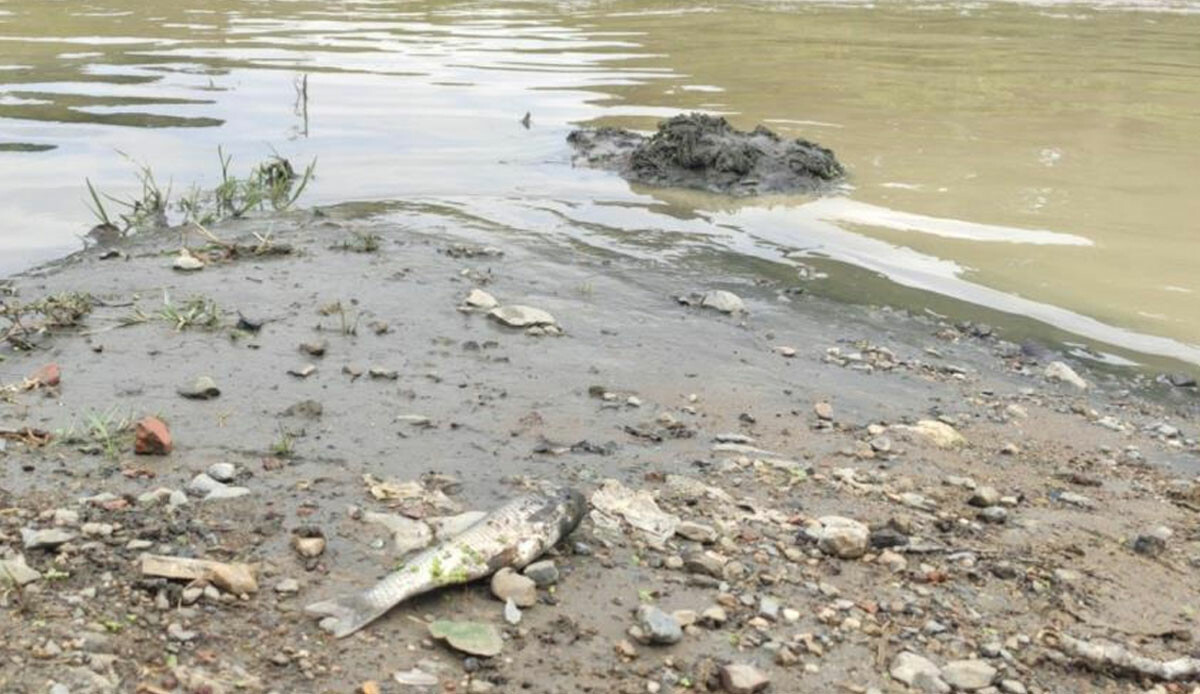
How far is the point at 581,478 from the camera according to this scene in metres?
3.87

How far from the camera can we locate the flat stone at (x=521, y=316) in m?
5.34

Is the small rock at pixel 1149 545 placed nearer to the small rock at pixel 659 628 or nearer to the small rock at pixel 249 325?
the small rock at pixel 659 628

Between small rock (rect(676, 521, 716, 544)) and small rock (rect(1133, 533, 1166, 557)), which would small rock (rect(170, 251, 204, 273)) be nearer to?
small rock (rect(676, 521, 716, 544))

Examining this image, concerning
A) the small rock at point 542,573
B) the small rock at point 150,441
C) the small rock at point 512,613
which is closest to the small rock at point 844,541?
the small rock at point 542,573

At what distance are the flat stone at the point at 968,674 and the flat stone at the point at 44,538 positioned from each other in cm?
230

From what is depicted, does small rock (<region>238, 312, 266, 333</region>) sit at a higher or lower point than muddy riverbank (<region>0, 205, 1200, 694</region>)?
higher

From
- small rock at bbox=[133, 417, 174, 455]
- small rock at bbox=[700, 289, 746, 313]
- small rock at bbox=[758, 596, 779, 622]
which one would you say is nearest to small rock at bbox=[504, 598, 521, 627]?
small rock at bbox=[758, 596, 779, 622]

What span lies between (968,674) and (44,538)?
2399mm

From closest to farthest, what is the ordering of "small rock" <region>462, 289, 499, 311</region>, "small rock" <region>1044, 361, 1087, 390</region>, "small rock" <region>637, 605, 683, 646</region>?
"small rock" <region>637, 605, 683, 646</region>
"small rock" <region>1044, 361, 1087, 390</region>
"small rock" <region>462, 289, 499, 311</region>

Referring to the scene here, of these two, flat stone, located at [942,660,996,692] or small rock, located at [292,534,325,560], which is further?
small rock, located at [292,534,325,560]

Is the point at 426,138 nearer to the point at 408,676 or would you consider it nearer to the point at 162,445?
the point at 162,445

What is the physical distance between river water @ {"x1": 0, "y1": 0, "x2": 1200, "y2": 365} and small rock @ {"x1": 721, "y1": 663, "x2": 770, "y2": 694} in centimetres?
359

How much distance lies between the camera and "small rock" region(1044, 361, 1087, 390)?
5.26 meters

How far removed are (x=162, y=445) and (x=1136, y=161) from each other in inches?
317
